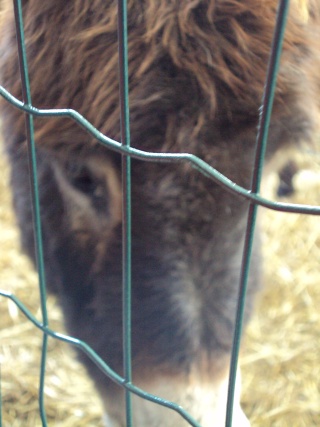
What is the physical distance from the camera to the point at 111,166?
99 cm

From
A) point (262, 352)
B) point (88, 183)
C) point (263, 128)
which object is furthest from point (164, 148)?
point (262, 352)

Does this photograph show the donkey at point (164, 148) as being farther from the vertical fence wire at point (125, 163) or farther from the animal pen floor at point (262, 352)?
the animal pen floor at point (262, 352)

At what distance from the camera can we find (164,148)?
92cm

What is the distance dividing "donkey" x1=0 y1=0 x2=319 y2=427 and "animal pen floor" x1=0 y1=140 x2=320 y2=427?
1.59 ft

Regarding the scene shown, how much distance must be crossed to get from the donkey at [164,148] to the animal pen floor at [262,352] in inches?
19.1

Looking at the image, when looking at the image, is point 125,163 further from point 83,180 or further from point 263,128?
point 83,180

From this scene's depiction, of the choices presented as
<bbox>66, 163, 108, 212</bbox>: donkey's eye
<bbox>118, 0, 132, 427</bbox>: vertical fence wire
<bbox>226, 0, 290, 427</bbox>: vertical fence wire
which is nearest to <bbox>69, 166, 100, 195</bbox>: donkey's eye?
<bbox>66, 163, 108, 212</bbox>: donkey's eye

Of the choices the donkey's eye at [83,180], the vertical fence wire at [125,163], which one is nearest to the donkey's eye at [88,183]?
the donkey's eye at [83,180]

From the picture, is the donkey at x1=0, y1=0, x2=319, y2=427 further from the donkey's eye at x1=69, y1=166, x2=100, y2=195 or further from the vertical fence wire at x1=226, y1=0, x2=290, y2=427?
the vertical fence wire at x1=226, y1=0, x2=290, y2=427

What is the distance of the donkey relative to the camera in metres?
0.91

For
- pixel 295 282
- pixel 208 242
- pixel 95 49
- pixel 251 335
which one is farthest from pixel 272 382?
pixel 95 49

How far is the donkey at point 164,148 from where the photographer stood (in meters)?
0.91

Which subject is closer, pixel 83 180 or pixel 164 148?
pixel 164 148

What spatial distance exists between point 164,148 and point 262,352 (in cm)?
125
